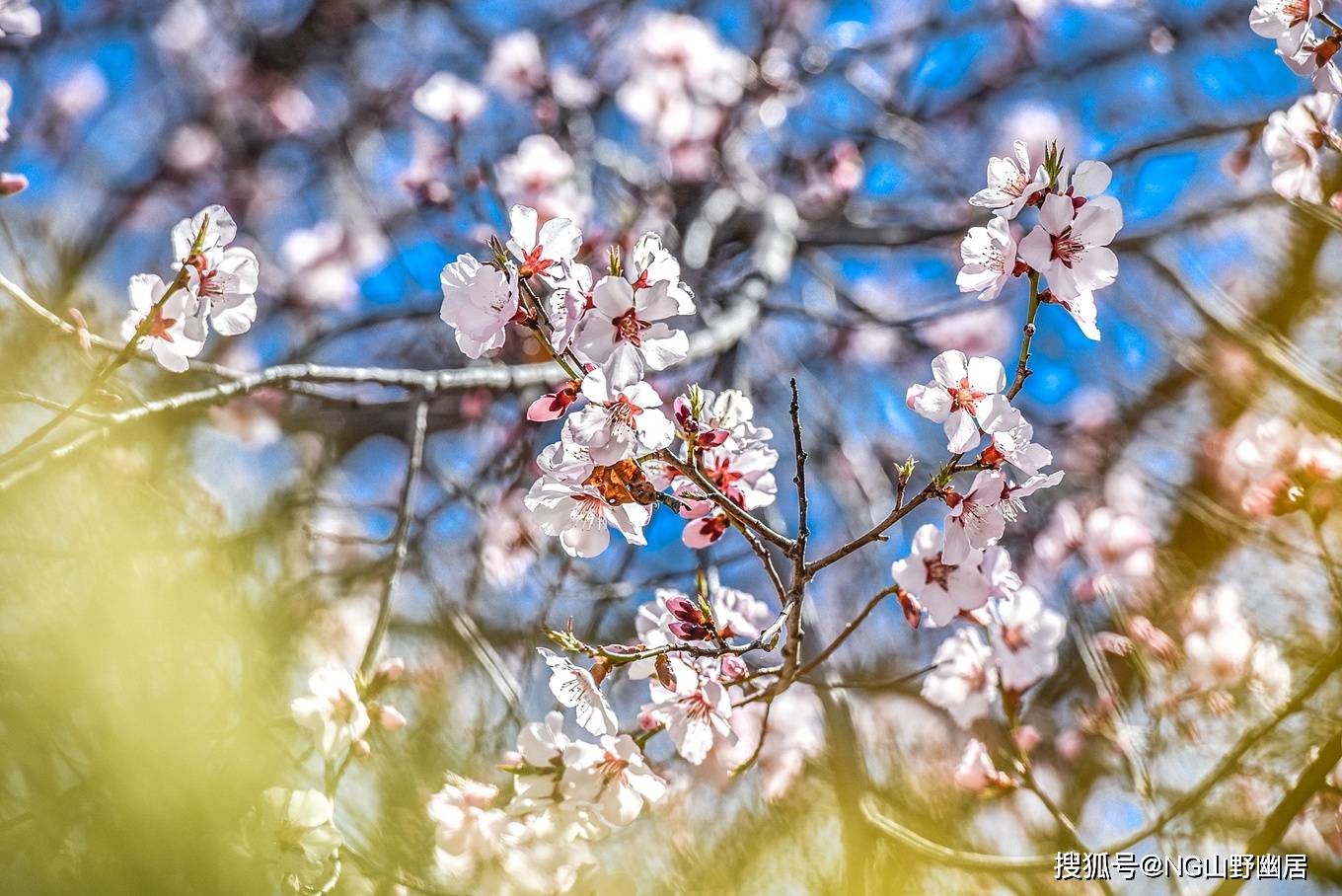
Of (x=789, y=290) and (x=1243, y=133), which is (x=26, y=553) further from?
(x=1243, y=133)

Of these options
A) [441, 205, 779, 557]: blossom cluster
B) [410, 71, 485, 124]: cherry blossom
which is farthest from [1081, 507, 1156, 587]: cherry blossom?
[410, 71, 485, 124]: cherry blossom

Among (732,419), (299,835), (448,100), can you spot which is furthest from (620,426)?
(448,100)

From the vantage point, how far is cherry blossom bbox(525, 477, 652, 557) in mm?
895

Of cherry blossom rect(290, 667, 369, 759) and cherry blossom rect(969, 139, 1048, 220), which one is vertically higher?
cherry blossom rect(969, 139, 1048, 220)

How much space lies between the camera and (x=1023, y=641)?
1492 mm

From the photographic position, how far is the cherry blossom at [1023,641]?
1.47 m

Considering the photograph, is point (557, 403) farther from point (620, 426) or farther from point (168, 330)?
point (168, 330)

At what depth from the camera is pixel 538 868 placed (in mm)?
1280

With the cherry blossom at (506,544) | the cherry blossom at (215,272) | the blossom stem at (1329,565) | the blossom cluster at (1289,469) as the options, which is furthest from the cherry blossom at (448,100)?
the blossom stem at (1329,565)

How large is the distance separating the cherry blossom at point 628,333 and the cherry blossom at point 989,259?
364 millimetres

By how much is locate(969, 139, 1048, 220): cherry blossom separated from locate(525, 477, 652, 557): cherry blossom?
21.2 inches

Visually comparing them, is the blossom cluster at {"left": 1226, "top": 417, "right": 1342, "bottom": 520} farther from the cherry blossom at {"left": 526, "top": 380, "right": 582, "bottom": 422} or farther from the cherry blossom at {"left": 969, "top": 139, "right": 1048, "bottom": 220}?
the cherry blossom at {"left": 526, "top": 380, "right": 582, "bottom": 422}

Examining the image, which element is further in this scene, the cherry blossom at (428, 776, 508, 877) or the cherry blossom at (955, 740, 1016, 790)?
the cherry blossom at (955, 740, 1016, 790)

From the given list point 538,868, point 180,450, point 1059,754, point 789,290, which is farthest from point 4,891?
point 789,290
